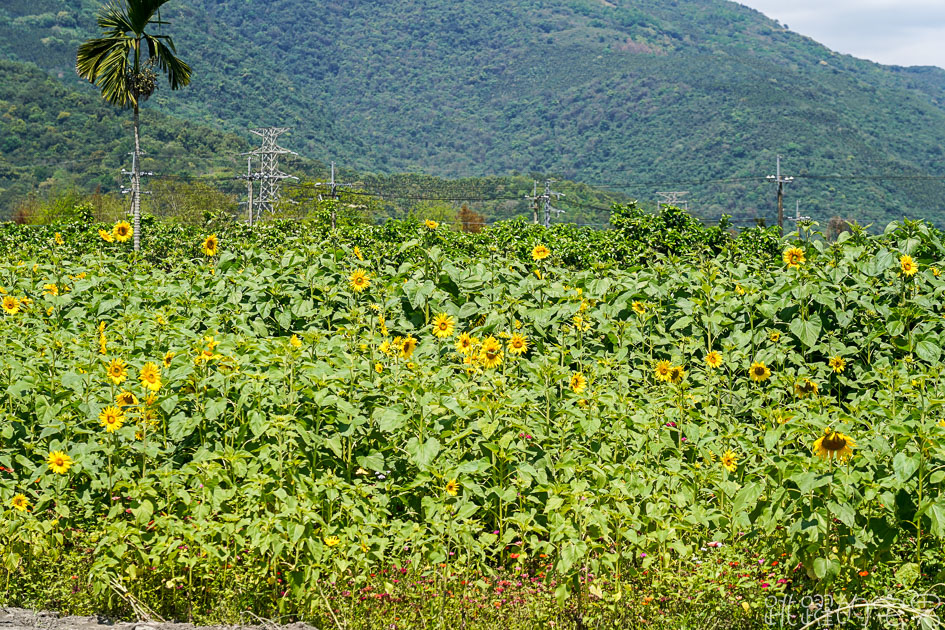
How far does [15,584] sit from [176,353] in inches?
46.9

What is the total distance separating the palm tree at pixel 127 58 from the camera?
16.3 meters

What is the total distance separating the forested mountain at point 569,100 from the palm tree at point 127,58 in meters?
73.2

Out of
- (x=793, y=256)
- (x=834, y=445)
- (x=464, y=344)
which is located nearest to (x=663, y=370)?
(x=464, y=344)

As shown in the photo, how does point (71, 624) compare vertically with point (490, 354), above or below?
below

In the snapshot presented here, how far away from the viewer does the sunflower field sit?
3.22 m

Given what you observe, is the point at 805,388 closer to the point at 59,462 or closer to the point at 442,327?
the point at 442,327

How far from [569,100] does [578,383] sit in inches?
6116

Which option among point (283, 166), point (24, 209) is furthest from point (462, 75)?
point (24, 209)

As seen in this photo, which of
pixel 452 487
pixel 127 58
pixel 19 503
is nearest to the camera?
pixel 452 487

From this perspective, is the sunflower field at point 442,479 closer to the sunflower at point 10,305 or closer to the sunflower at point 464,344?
the sunflower at point 464,344

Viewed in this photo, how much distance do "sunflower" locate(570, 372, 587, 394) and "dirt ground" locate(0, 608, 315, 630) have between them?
5.40ft

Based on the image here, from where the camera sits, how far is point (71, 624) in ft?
10.8

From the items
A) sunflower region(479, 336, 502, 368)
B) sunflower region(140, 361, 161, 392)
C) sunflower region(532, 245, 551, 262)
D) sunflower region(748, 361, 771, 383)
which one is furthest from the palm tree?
sunflower region(748, 361, 771, 383)

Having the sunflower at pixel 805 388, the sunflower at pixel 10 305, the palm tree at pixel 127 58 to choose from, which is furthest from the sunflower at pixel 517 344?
the palm tree at pixel 127 58
